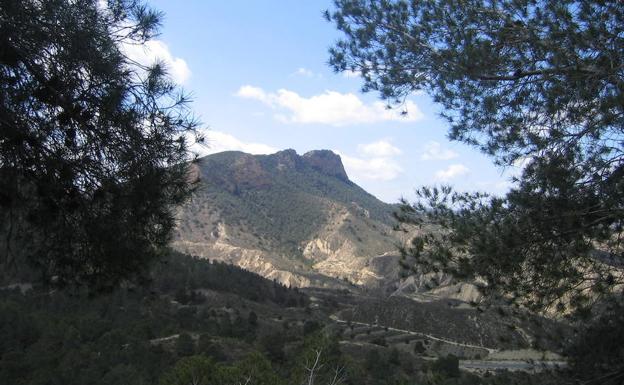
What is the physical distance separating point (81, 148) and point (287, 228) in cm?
13933

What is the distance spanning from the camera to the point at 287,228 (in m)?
144

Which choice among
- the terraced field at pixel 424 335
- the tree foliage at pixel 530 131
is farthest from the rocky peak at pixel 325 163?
the tree foliage at pixel 530 131

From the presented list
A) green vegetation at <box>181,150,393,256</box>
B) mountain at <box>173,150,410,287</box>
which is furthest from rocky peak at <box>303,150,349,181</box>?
mountain at <box>173,150,410,287</box>

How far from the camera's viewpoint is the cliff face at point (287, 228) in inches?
4853

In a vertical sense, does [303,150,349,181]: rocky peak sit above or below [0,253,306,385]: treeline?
above

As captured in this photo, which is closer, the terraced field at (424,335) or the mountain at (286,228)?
the terraced field at (424,335)

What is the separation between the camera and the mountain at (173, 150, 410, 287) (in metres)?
124

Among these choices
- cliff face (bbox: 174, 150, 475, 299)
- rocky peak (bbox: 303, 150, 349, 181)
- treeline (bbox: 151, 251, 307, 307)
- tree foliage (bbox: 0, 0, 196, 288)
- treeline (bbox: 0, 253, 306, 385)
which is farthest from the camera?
rocky peak (bbox: 303, 150, 349, 181)

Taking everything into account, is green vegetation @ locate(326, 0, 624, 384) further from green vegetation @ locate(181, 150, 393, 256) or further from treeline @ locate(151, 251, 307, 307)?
green vegetation @ locate(181, 150, 393, 256)

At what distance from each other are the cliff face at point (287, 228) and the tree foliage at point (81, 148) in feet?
310

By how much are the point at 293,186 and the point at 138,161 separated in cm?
15926

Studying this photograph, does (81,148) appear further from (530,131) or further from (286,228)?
(286,228)

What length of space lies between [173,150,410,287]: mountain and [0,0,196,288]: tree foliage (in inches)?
3984

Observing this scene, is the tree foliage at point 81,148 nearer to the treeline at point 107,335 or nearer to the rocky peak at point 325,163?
the treeline at point 107,335
